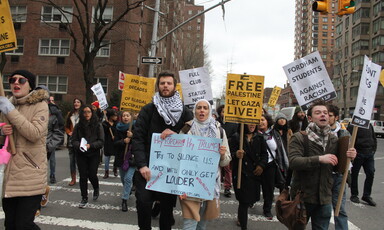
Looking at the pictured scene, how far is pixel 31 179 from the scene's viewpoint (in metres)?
2.94

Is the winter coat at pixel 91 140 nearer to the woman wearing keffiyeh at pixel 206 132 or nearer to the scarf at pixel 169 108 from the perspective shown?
the scarf at pixel 169 108

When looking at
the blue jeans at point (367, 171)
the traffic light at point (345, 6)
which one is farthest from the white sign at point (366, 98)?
the traffic light at point (345, 6)

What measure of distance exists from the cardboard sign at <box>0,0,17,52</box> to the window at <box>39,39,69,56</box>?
81.0 ft

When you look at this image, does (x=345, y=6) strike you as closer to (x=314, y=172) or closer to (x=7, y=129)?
(x=314, y=172)

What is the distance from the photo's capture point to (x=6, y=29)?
3639mm

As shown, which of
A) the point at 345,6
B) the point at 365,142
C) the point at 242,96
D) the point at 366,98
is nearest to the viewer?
the point at 366,98

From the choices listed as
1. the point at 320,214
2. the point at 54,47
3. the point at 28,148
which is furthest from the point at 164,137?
the point at 54,47

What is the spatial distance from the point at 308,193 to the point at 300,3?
13488 cm

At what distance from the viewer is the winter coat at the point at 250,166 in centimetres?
469

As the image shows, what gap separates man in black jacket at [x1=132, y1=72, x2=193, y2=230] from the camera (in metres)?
3.34

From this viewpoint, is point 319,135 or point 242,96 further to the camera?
point 242,96

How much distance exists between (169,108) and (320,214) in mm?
2086

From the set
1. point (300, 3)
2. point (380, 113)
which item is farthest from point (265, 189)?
point (300, 3)

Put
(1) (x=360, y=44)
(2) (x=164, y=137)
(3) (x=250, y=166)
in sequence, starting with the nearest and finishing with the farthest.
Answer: (2) (x=164, y=137) < (3) (x=250, y=166) < (1) (x=360, y=44)
